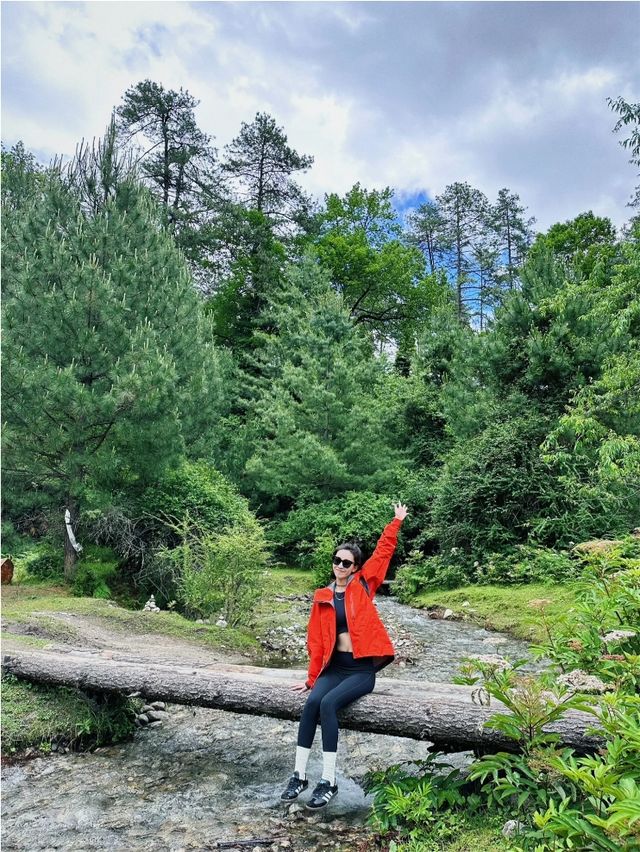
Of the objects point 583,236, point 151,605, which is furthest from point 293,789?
point 583,236

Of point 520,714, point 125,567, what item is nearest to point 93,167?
point 125,567

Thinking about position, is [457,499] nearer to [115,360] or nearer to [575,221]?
[115,360]

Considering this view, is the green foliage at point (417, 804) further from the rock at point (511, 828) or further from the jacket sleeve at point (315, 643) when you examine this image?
the jacket sleeve at point (315, 643)

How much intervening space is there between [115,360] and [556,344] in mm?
9787

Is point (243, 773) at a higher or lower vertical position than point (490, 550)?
lower

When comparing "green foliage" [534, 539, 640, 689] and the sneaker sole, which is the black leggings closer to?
the sneaker sole

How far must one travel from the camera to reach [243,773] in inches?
188

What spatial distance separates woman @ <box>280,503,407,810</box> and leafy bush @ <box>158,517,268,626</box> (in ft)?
14.3

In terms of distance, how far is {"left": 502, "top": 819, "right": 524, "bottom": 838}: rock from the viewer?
10.8ft

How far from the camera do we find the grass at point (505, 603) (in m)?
9.21

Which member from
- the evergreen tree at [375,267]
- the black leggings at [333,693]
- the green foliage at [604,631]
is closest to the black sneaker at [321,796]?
the black leggings at [333,693]

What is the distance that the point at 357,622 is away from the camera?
4301 millimetres

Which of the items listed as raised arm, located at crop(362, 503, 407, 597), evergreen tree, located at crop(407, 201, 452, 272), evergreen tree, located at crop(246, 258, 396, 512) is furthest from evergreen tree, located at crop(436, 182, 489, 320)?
raised arm, located at crop(362, 503, 407, 597)

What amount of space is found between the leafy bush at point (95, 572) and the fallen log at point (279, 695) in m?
4.95
